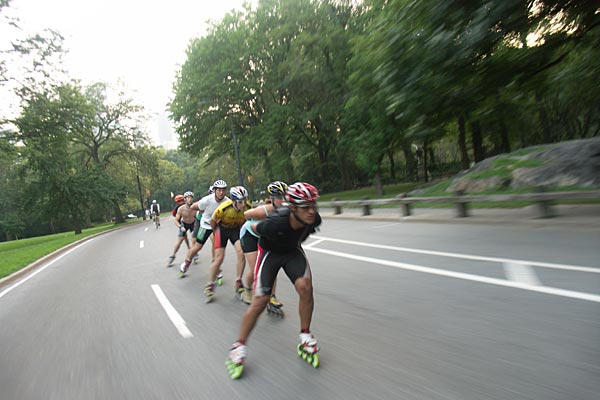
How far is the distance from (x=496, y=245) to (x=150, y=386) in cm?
666

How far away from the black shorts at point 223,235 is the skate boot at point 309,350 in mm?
2918

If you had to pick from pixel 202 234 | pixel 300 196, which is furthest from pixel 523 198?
pixel 300 196

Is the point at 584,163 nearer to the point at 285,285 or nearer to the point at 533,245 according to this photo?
the point at 533,245

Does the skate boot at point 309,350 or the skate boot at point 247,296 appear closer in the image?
the skate boot at point 309,350

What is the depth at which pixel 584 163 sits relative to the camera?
12414 millimetres

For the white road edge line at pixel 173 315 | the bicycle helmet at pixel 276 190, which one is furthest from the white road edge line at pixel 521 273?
the white road edge line at pixel 173 315

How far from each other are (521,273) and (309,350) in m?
3.70

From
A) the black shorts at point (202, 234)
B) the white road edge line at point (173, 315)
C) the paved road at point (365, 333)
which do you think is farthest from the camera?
the black shorts at point (202, 234)

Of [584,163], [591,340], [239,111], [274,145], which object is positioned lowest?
[591,340]

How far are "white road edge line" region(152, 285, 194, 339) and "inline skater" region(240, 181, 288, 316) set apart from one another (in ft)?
3.15

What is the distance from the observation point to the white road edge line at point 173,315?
465cm

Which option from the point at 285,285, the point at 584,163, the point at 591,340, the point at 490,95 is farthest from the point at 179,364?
the point at 584,163

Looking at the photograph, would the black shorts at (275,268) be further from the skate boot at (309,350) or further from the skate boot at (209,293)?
the skate boot at (209,293)

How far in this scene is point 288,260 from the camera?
3664 mm
